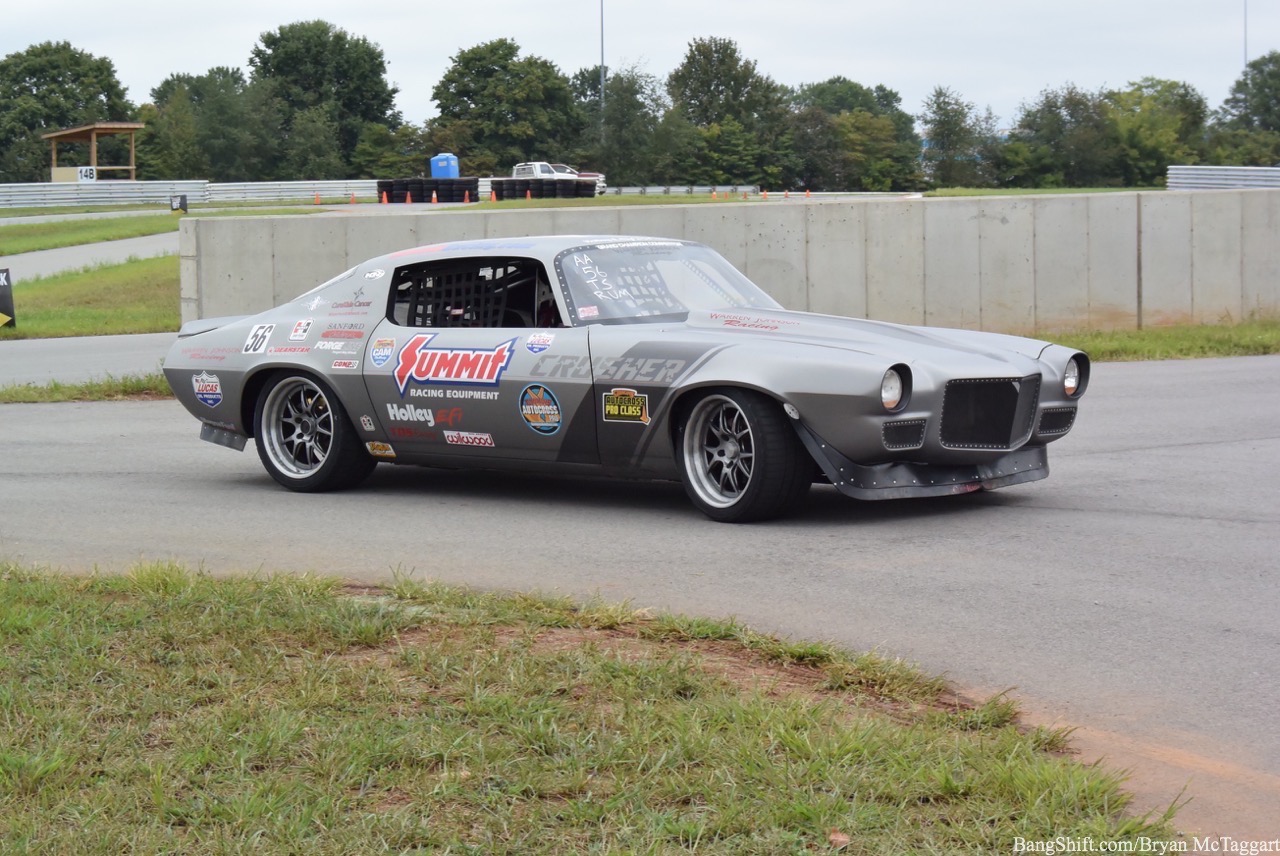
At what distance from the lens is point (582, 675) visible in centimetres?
442

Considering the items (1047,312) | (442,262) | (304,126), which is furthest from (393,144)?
(442,262)

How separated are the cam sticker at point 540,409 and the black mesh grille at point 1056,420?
236 centimetres

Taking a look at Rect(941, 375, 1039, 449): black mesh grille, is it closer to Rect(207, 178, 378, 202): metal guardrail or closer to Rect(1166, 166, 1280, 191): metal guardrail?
Rect(1166, 166, 1280, 191): metal guardrail

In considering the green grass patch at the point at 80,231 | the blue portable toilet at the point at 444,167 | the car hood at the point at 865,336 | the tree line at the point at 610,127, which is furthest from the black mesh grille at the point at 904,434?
the tree line at the point at 610,127

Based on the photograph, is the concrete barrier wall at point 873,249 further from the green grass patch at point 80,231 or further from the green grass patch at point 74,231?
the green grass patch at point 74,231

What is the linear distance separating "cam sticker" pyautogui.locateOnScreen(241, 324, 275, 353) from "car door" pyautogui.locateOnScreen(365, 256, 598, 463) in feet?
2.45

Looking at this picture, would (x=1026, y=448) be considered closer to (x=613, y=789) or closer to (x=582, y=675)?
(x=582, y=675)

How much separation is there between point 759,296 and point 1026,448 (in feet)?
5.41

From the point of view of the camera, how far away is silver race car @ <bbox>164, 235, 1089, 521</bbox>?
265 inches

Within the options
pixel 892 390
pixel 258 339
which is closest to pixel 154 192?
pixel 258 339

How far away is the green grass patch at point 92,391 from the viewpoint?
42.3 feet

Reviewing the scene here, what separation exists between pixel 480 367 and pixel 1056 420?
2.88 meters

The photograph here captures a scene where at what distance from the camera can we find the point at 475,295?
312 inches

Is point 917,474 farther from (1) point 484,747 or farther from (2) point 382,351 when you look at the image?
(1) point 484,747
